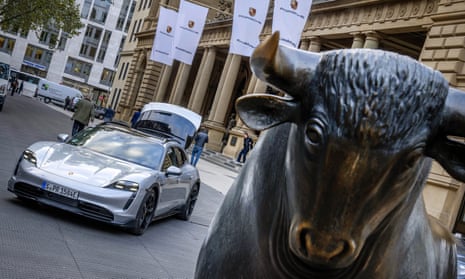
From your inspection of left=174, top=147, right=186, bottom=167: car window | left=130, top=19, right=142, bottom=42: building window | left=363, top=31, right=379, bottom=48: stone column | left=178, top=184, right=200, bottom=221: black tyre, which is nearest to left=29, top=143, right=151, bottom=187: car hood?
left=174, top=147, right=186, bottom=167: car window

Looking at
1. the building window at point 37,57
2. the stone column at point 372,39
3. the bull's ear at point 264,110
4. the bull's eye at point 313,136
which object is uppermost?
the stone column at point 372,39

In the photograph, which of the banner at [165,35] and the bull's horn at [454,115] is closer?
the bull's horn at [454,115]

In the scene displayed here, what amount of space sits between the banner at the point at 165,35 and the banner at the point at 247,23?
7847mm

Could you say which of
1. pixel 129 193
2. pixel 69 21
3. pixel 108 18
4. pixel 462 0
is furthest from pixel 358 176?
pixel 108 18

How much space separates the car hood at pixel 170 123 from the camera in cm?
2080

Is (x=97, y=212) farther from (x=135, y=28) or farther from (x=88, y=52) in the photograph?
(x=88, y=52)

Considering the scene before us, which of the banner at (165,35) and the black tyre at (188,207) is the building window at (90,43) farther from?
the black tyre at (188,207)

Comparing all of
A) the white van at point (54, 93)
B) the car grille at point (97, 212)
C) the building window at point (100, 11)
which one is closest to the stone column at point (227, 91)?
the car grille at point (97, 212)

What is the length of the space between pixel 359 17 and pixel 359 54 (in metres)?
25.9

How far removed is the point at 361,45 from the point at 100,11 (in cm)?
7970

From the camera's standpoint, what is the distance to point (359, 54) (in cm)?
163

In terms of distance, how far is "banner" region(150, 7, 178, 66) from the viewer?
26.6m

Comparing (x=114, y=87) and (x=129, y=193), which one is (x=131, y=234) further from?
(x=114, y=87)

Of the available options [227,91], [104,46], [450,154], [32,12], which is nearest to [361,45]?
[227,91]
